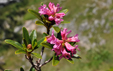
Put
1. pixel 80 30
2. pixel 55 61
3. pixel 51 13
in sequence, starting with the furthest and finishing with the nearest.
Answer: pixel 80 30 < pixel 51 13 < pixel 55 61

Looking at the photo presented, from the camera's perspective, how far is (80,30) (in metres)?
6.72

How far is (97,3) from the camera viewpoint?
7.45 metres

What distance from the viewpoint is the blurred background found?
16.8 feet

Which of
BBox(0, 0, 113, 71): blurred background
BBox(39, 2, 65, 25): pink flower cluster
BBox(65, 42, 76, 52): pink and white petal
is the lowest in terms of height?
BBox(0, 0, 113, 71): blurred background

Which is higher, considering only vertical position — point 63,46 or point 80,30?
point 63,46

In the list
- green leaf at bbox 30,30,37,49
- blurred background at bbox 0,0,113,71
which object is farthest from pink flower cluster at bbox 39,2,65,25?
blurred background at bbox 0,0,113,71

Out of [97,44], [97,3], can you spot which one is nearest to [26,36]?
[97,44]

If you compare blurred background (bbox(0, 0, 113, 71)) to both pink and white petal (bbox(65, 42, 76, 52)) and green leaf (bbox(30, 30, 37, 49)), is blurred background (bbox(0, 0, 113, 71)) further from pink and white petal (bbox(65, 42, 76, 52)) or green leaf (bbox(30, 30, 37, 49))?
pink and white petal (bbox(65, 42, 76, 52))

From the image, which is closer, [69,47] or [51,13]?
[69,47]

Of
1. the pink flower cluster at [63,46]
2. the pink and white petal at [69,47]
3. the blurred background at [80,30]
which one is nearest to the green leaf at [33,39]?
the pink flower cluster at [63,46]

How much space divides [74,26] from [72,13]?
2.76 feet

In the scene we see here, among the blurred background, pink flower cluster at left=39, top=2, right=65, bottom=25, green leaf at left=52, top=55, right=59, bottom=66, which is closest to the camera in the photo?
green leaf at left=52, top=55, right=59, bottom=66

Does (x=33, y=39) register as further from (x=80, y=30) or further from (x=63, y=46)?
(x=80, y=30)

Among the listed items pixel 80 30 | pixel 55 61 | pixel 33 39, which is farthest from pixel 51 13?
pixel 80 30
